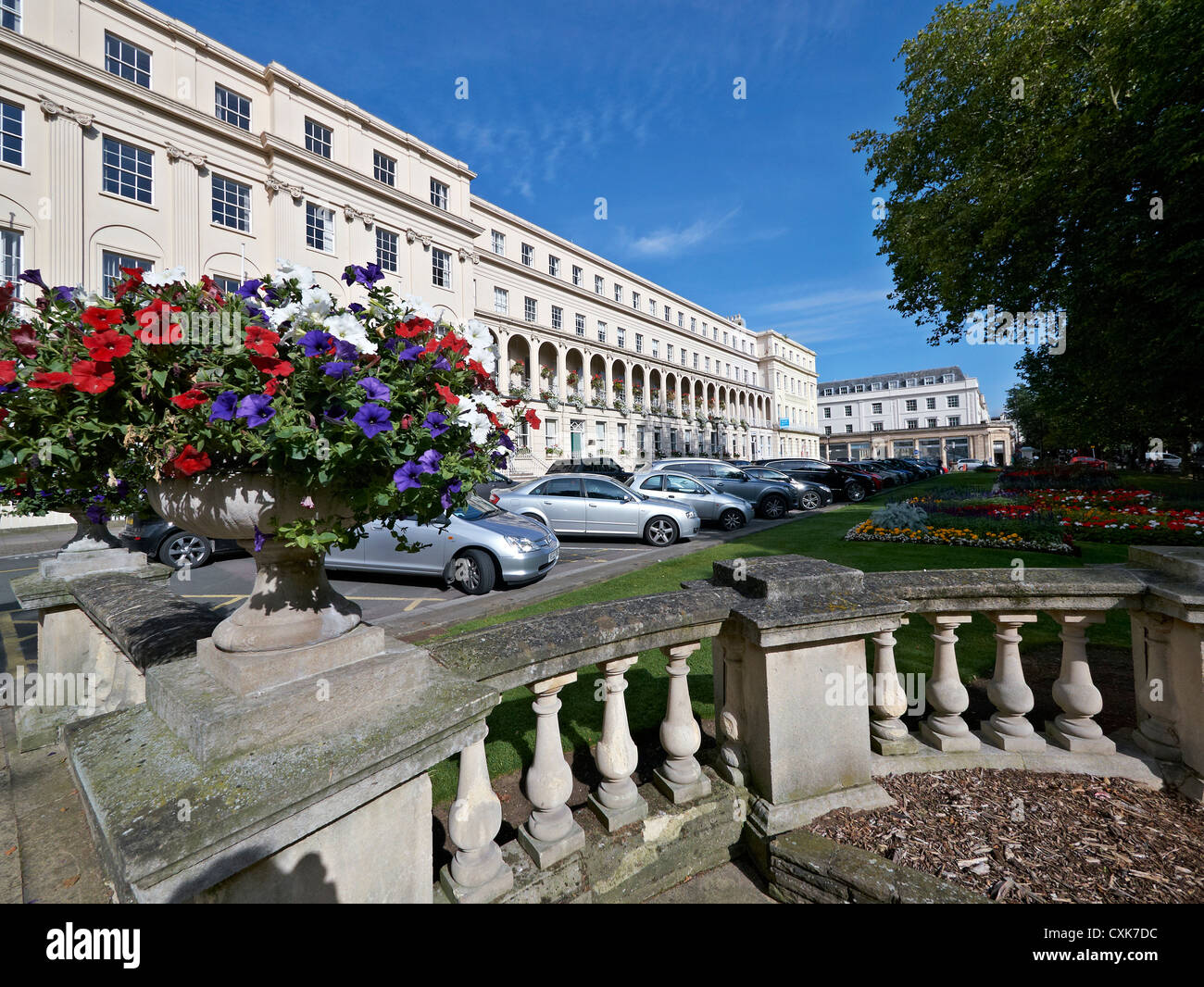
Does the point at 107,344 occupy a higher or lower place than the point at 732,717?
higher

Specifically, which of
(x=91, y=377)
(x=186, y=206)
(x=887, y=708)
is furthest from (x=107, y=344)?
(x=186, y=206)

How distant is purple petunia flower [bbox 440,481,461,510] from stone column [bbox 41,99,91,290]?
73.3ft

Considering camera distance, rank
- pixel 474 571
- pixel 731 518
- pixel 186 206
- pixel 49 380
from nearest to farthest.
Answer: pixel 49 380
pixel 474 571
pixel 731 518
pixel 186 206

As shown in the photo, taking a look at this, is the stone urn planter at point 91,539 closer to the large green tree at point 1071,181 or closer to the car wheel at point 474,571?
the car wheel at point 474,571

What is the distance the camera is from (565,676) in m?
2.10

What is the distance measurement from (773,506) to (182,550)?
13898 mm

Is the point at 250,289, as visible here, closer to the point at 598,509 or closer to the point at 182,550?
the point at 598,509

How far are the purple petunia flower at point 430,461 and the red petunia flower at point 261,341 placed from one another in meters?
0.47

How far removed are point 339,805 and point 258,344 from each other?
125cm

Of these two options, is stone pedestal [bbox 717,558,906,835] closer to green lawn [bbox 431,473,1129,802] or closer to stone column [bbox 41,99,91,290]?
green lawn [bbox 431,473,1129,802]

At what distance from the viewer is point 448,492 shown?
178 centimetres

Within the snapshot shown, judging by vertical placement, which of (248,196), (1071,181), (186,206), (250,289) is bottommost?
(250,289)

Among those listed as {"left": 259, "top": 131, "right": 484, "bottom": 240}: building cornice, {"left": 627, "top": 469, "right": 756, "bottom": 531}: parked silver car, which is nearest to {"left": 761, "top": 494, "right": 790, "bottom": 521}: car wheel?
{"left": 627, "top": 469, "right": 756, "bottom": 531}: parked silver car

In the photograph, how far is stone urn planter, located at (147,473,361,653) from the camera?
1.56 metres
